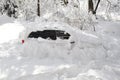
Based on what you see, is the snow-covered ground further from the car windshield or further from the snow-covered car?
the car windshield

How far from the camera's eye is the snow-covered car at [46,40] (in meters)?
8.86

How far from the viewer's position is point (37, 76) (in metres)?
6.94

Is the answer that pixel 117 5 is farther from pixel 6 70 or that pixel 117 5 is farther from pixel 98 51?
pixel 6 70

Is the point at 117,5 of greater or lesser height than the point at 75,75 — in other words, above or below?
above

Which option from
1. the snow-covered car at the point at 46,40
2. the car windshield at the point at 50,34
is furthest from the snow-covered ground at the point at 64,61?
the car windshield at the point at 50,34

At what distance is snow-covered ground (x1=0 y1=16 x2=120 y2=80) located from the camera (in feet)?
23.0

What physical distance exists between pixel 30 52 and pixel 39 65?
1499 mm

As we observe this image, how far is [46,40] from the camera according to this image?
889cm

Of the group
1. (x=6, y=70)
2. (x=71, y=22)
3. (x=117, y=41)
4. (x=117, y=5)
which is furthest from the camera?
(x=117, y=5)

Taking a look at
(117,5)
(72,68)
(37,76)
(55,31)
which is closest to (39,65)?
(37,76)

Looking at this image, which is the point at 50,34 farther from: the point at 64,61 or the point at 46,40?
the point at 64,61

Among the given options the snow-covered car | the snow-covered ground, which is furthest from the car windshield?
the snow-covered ground

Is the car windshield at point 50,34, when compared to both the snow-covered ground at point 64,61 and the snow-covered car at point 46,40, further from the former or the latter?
the snow-covered ground at point 64,61

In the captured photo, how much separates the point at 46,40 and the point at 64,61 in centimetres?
145
